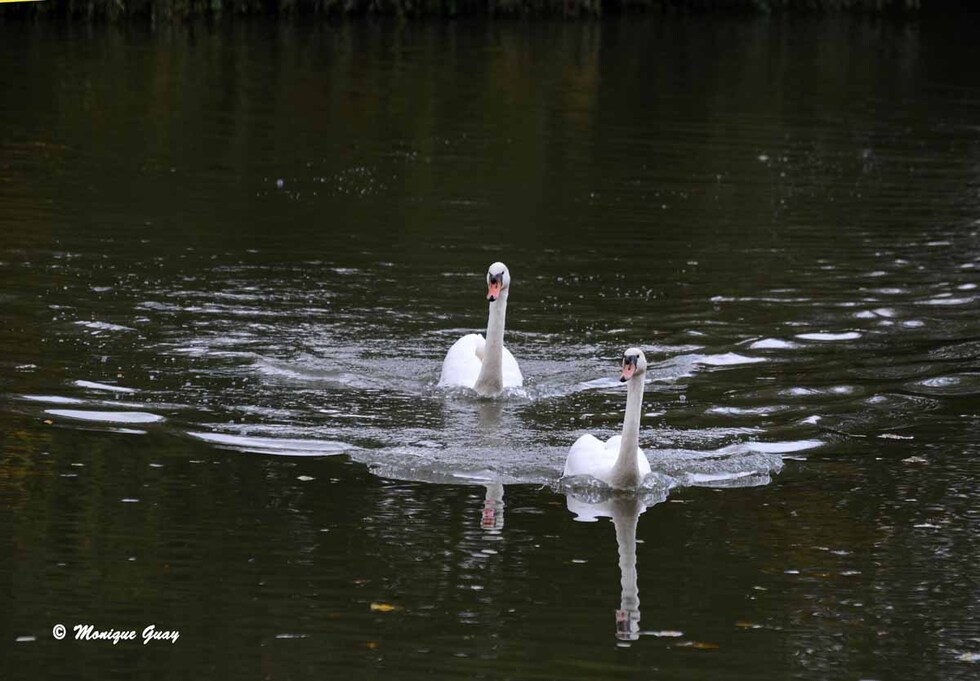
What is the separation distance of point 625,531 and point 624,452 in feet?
2.58

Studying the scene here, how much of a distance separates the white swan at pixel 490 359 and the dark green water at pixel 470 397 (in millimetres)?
169

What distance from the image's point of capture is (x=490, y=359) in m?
14.2

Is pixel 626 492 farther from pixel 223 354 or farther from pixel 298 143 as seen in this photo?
pixel 298 143

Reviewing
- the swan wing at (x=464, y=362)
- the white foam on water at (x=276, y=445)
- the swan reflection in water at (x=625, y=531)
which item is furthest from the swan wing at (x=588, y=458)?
the swan wing at (x=464, y=362)

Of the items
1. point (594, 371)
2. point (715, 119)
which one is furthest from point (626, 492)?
point (715, 119)

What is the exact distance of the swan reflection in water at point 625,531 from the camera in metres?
9.34

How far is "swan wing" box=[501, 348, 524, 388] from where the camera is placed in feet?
47.0

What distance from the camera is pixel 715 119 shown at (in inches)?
1271

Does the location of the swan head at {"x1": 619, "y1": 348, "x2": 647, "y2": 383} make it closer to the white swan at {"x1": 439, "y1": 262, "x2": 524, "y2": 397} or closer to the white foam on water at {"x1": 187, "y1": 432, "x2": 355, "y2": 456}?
the white foam on water at {"x1": 187, "y1": 432, "x2": 355, "y2": 456}

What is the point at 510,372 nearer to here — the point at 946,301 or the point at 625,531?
the point at 625,531

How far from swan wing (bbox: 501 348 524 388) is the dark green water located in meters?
0.10

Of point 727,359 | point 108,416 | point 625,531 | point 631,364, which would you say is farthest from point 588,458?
point 727,359

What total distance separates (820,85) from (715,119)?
6.93 m

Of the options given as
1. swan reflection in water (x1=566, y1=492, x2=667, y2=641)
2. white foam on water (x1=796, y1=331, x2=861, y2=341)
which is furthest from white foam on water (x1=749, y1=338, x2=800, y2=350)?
swan reflection in water (x1=566, y1=492, x2=667, y2=641)
